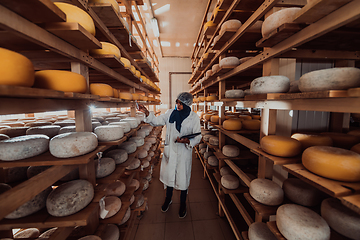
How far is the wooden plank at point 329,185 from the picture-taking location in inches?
27.7

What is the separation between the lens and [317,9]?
0.78 meters

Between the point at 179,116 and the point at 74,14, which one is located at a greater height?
the point at 74,14

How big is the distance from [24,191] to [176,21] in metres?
5.90

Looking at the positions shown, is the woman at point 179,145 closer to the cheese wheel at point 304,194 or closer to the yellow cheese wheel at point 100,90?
the yellow cheese wheel at point 100,90

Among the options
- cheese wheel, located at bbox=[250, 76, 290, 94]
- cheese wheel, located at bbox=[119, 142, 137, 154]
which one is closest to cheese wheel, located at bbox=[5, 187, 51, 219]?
cheese wheel, located at bbox=[119, 142, 137, 154]

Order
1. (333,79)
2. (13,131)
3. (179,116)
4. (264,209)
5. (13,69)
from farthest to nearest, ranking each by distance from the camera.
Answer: (179,116), (13,131), (264,209), (333,79), (13,69)

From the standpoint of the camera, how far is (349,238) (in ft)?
2.92

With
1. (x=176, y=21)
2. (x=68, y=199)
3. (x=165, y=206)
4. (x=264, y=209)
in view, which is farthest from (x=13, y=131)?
(x=176, y=21)

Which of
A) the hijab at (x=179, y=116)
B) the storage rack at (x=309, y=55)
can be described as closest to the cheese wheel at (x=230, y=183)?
the storage rack at (x=309, y=55)

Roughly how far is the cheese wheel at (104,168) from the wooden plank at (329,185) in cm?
163

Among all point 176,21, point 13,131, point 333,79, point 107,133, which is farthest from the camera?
point 176,21

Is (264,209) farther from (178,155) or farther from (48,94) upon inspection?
(48,94)

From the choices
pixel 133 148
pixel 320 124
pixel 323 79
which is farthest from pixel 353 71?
→ pixel 133 148

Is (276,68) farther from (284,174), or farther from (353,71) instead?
(284,174)
